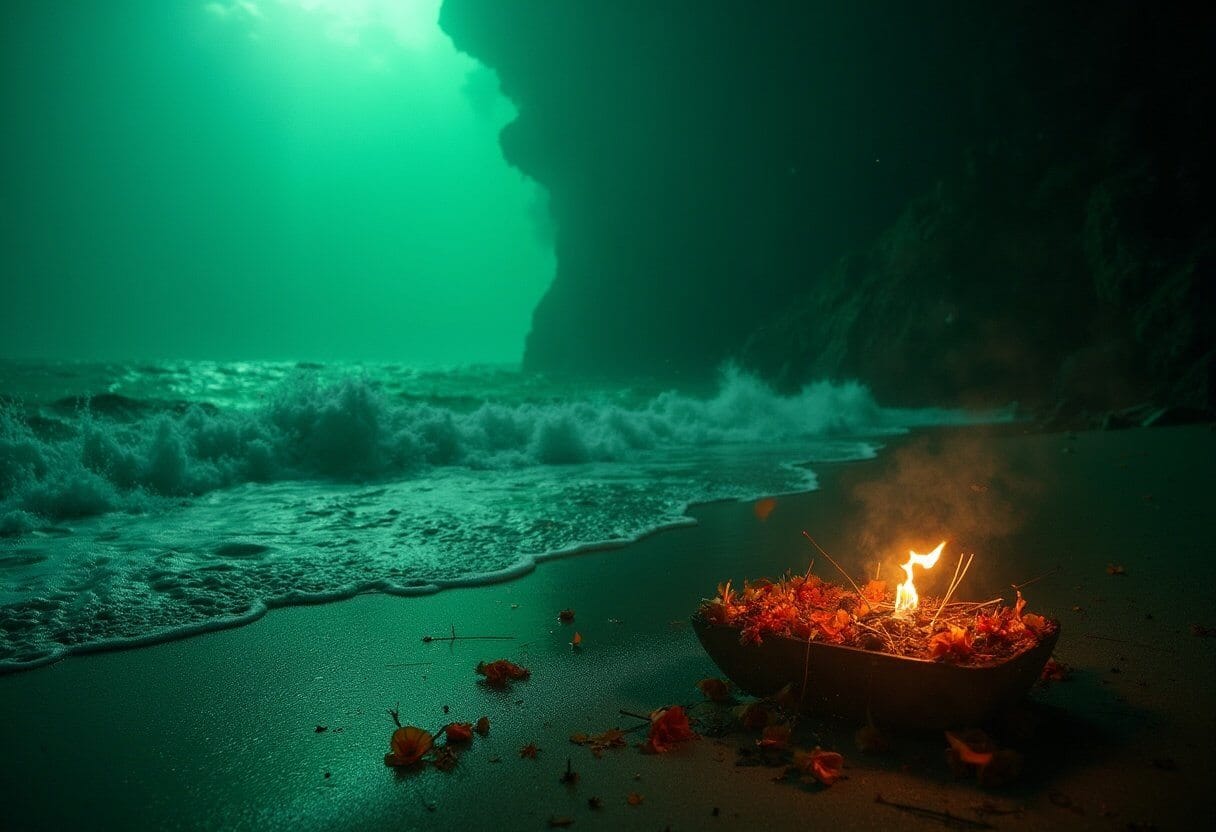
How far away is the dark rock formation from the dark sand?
11.7 metres

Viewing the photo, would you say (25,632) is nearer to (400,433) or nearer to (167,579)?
(167,579)

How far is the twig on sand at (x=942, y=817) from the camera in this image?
189cm

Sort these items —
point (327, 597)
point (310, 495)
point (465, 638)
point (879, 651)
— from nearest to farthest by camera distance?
point (879, 651)
point (465, 638)
point (327, 597)
point (310, 495)

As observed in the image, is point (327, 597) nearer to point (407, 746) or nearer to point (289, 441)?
point (407, 746)

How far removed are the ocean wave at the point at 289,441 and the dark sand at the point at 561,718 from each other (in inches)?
176

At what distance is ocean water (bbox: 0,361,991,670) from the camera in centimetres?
445

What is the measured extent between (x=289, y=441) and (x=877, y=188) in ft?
91.7

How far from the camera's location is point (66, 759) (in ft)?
8.39

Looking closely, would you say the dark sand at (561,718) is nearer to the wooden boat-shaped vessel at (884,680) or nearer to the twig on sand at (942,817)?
the twig on sand at (942,817)

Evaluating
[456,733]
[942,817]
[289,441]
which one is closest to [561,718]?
[456,733]

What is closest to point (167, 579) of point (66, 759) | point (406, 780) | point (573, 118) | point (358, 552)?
A: point (358, 552)

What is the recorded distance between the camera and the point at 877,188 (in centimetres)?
3012

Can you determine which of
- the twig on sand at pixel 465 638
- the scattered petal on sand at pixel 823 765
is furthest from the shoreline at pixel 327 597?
the scattered petal on sand at pixel 823 765

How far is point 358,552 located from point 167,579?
1275 mm
